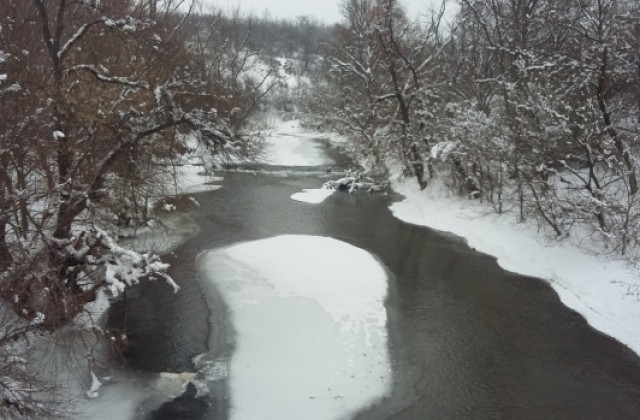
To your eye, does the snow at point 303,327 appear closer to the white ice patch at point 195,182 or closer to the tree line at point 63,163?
the tree line at point 63,163

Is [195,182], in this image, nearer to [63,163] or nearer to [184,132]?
[184,132]

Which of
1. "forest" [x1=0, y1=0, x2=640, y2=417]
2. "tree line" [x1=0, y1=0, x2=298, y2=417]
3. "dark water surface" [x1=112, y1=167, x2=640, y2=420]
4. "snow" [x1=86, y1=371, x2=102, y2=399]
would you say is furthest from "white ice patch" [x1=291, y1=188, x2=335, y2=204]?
"snow" [x1=86, y1=371, x2=102, y2=399]

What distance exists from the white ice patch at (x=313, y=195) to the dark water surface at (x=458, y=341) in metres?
6.50

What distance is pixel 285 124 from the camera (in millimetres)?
67312

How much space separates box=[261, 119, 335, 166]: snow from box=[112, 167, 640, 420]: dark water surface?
49.2ft

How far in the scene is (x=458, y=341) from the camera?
10641mm

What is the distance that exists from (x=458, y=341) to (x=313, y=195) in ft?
48.5

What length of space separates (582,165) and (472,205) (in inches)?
177

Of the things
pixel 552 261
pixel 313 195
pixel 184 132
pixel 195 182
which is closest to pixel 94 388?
pixel 184 132

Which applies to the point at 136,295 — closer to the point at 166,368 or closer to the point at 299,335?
the point at 166,368

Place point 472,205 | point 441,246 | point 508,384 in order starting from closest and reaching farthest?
1. point 508,384
2. point 441,246
3. point 472,205

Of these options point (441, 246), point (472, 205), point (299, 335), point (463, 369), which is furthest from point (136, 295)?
point (472, 205)

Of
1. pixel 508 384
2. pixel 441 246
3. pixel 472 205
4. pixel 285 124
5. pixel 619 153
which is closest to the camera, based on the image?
pixel 508 384

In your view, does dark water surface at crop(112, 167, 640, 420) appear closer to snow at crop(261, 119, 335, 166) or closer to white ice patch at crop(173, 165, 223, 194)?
white ice patch at crop(173, 165, 223, 194)
